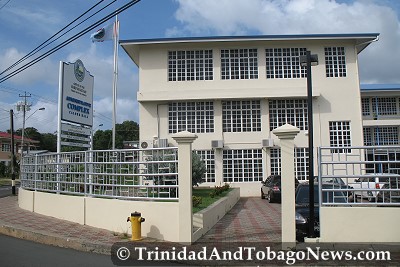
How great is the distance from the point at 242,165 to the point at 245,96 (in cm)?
452

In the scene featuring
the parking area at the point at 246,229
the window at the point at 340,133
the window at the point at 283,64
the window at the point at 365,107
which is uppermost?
the window at the point at 283,64

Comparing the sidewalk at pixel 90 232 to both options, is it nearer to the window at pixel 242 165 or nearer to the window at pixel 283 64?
the window at pixel 242 165

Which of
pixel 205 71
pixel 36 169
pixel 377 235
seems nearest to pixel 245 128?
pixel 205 71

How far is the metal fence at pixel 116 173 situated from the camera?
951 cm

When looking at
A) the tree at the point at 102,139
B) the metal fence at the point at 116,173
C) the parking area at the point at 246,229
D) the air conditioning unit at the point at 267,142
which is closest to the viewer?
the parking area at the point at 246,229

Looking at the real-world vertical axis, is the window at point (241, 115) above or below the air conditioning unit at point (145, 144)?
above

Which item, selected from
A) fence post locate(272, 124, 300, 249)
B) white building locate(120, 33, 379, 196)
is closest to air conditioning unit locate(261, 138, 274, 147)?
white building locate(120, 33, 379, 196)

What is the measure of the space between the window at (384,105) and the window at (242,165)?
629 inches

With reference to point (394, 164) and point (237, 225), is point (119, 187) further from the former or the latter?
point (394, 164)

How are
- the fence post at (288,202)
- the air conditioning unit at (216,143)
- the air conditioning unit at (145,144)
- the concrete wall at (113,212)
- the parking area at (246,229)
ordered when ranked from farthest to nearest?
the air conditioning unit at (145,144) < the air conditioning unit at (216,143) < the parking area at (246,229) < the concrete wall at (113,212) < the fence post at (288,202)

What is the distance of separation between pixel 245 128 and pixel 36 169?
1477cm

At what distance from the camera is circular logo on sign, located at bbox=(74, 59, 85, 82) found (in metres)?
15.7

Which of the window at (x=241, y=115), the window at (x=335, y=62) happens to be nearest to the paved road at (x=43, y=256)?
the window at (x=241, y=115)

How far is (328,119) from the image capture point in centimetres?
2584
